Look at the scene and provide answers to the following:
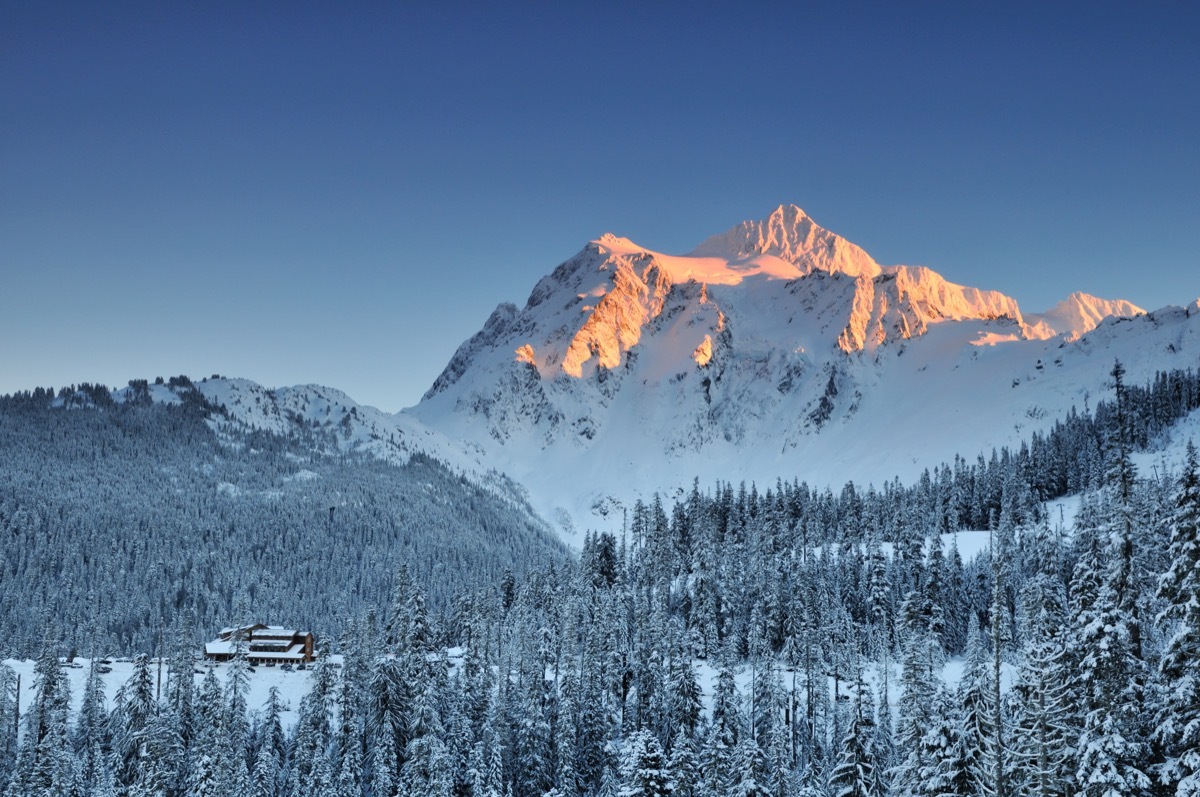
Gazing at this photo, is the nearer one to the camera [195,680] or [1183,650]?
[1183,650]

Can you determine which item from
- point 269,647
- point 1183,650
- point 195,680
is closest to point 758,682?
point 1183,650

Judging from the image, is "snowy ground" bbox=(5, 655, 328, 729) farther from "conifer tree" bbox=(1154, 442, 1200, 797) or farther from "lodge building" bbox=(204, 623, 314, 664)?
"conifer tree" bbox=(1154, 442, 1200, 797)

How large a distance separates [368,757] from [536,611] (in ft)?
153

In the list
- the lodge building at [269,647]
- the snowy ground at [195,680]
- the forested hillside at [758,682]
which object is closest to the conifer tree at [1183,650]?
the forested hillside at [758,682]

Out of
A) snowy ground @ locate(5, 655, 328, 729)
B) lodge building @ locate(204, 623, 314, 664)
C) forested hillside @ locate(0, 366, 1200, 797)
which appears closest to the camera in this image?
forested hillside @ locate(0, 366, 1200, 797)

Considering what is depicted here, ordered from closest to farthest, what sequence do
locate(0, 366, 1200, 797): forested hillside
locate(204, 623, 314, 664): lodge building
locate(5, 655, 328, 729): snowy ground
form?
1. locate(0, 366, 1200, 797): forested hillside
2. locate(5, 655, 328, 729): snowy ground
3. locate(204, 623, 314, 664): lodge building

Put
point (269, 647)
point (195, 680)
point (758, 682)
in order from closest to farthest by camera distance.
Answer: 1. point (758, 682)
2. point (195, 680)
3. point (269, 647)

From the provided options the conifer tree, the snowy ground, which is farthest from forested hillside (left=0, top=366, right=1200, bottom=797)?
the snowy ground

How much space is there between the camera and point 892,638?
116250 millimetres

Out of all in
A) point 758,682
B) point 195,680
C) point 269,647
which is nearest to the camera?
point 758,682

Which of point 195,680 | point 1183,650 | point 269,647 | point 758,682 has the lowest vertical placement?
point 195,680

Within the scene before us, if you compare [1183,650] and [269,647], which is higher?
[1183,650]

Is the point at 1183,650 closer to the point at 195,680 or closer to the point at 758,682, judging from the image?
the point at 758,682

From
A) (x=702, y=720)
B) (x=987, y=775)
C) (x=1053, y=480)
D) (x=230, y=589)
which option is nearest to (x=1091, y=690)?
(x=987, y=775)
